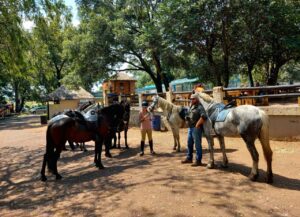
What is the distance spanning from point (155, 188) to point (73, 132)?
9.95 ft

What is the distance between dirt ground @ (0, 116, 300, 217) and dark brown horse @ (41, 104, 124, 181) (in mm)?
453

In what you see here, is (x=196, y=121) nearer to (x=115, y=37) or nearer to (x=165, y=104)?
(x=165, y=104)

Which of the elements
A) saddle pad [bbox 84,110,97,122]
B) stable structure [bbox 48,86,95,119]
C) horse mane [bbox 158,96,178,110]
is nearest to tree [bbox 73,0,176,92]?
stable structure [bbox 48,86,95,119]

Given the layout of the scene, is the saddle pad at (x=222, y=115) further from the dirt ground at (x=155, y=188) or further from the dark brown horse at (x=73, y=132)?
the dark brown horse at (x=73, y=132)

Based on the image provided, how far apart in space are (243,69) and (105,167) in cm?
1923

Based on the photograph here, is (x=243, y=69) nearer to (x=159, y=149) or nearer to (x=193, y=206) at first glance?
(x=159, y=149)

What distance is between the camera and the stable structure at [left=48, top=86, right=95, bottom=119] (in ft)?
92.5

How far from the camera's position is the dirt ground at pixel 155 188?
16.2 feet

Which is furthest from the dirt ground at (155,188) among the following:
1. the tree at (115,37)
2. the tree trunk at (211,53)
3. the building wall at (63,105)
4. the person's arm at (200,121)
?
the building wall at (63,105)

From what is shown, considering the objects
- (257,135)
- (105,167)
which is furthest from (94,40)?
(257,135)

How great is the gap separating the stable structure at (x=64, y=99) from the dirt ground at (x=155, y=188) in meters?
19.1

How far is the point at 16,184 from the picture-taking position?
25.0 feet

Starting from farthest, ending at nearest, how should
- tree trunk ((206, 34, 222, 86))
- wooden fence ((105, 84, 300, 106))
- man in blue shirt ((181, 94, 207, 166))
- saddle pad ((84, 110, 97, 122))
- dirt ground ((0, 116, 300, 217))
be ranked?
tree trunk ((206, 34, 222, 86)) < wooden fence ((105, 84, 300, 106)) < saddle pad ((84, 110, 97, 122)) < man in blue shirt ((181, 94, 207, 166)) < dirt ground ((0, 116, 300, 217))

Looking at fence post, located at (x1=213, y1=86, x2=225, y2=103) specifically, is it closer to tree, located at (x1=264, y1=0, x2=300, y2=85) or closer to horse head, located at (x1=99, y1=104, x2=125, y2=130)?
horse head, located at (x1=99, y1=104, x2=125, y2=130)
